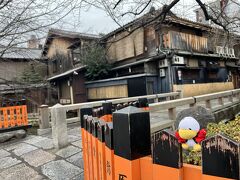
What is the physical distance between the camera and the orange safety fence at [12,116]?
7844 mm

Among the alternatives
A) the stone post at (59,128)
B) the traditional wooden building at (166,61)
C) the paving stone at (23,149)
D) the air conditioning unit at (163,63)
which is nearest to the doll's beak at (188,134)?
the stone post at (59,128)

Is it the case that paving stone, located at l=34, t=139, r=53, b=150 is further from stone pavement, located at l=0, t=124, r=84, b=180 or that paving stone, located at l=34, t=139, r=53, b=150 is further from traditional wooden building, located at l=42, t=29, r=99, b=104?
traditional wooden building, located at l=42, t=29, r=99, b=104

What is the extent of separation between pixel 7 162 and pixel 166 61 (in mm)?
11331

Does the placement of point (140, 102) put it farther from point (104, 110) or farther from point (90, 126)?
point (90, 126)

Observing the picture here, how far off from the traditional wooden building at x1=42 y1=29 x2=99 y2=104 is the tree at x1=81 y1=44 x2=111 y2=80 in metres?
0.60

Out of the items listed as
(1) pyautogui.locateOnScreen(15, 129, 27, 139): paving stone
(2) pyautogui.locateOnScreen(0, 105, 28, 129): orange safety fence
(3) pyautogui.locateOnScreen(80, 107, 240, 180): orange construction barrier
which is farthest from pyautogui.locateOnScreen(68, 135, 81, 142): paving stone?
(3) pyautogui.locateOnScreen(80, 107, 240, 180): orange construction barrier

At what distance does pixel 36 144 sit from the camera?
6.11 metres

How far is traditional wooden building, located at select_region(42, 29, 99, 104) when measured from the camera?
1831cm

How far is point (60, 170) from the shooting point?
4.09m

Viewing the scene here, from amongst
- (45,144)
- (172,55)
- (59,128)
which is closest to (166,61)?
(172,55)

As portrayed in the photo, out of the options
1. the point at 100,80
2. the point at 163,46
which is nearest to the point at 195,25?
the point at 163,46

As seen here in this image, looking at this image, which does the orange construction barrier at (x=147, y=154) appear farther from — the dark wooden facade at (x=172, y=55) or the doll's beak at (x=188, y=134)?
the dark wooden facade at (x=172, y=55)

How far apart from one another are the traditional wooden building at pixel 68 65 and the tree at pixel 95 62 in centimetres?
60

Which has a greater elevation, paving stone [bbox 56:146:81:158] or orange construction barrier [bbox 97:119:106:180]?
orange construction barrier [bbox 97:119:106:180]
